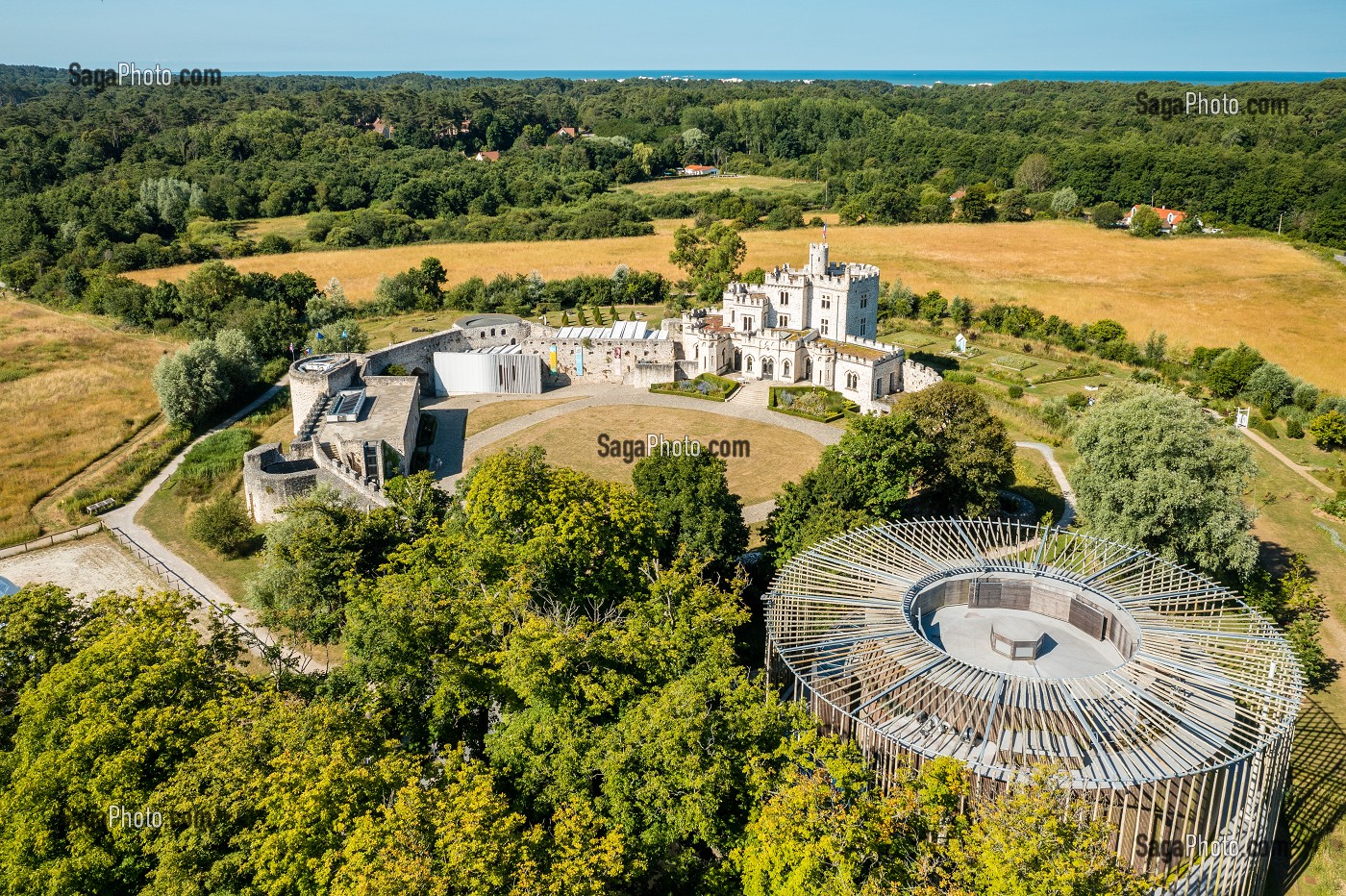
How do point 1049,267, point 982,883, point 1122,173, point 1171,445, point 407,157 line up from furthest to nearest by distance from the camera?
point 407,157
point 1122,173
point 1049,267
point 1171,445
point 982,883

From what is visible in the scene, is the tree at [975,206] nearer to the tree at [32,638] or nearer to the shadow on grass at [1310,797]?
the shadow on grass at [1310,797]

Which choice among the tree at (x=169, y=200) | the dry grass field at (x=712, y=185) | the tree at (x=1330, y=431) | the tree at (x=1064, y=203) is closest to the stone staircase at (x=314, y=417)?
the tree at (x=1330, y=431)

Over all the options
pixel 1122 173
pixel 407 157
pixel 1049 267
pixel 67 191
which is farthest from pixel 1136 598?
pixel 407 157

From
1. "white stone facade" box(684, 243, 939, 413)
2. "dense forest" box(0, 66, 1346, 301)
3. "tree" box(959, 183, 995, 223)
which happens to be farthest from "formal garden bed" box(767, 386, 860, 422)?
"tree" box(959, 183, 995, 223)

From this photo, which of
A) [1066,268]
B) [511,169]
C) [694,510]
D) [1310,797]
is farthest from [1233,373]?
[511,169]

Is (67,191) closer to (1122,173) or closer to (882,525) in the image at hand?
(882,525)
